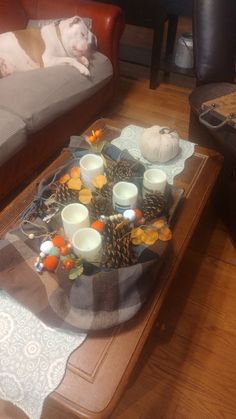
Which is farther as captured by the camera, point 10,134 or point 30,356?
point 10,134

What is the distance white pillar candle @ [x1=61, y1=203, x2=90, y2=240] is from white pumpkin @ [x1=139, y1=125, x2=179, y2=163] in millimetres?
386

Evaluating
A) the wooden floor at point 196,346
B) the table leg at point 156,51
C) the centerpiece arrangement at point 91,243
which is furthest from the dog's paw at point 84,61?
the wooden floor at point 196,346

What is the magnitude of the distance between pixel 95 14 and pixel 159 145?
1050 millimetres

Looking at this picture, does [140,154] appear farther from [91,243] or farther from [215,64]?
[215,64]

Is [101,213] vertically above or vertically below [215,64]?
below

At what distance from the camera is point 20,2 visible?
1.89 meters

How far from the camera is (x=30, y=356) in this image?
72 cm

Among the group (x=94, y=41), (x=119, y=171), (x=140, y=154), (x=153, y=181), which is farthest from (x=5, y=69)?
(x=153, y=181)

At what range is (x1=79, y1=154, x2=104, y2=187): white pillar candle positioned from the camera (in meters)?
1.02

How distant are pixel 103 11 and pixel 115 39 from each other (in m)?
0.15

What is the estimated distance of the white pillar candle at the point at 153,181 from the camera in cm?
100

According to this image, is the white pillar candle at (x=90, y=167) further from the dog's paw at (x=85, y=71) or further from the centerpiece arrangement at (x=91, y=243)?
the dog's paw at (x=85, y=71)

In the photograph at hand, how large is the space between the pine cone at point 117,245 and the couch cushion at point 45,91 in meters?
0.83

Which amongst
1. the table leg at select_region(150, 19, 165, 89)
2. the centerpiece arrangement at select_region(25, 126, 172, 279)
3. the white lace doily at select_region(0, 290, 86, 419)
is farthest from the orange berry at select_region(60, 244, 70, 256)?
the table leg at select_region(150, 19, 165, 89)
